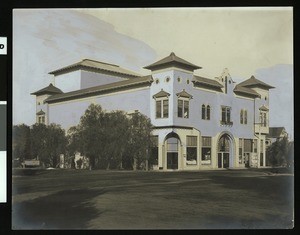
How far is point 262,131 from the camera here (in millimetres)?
7391

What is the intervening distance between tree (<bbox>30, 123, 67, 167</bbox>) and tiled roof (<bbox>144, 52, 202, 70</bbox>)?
5.09ft

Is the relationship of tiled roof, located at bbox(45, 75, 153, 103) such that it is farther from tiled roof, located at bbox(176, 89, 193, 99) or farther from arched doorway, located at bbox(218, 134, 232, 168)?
arched doorway, located at bbox(218, 134, 232, 168)

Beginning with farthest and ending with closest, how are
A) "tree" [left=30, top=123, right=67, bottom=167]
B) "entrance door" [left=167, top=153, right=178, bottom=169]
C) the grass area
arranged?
"entrance door" [left=167, top=153, right=178, bottom=169], "tree" [left=30, top=123, right=67, bottom=167], the grass area

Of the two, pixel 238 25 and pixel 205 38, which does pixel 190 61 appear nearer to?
pixel 205 38

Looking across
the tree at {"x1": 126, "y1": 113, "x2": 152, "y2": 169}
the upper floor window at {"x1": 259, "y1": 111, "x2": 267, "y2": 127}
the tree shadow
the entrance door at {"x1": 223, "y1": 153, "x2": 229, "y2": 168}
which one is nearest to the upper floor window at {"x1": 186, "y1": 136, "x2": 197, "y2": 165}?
the entrance door at {"x1": 223, "y1": 153, "x2": 229, "y2": 168}

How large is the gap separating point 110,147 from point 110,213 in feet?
2.96

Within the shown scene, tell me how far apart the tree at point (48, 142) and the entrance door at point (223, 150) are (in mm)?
2164

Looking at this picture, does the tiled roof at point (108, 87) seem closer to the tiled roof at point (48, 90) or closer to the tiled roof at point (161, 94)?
the tiled roof at point (48, 90)

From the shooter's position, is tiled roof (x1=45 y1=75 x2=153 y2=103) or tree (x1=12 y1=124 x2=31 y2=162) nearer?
tree (x1=12 y1=124 x2=31 y2=162)

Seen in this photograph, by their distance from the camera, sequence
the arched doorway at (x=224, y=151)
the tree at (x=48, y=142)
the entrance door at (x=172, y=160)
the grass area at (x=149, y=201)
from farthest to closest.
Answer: the arched doorway at (x=224, y=151) < the entrance door at (x=172, y=160) < the tree at (x=48, y=142) < the grass area at (x=149, y=201)

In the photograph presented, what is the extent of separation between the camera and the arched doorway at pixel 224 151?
7414mm

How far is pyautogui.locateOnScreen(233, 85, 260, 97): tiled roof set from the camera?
7289 millimetres

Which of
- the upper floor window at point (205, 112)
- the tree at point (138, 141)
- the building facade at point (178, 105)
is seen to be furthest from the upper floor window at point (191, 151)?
the tree at point (138, 141)

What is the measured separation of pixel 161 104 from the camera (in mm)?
7258
